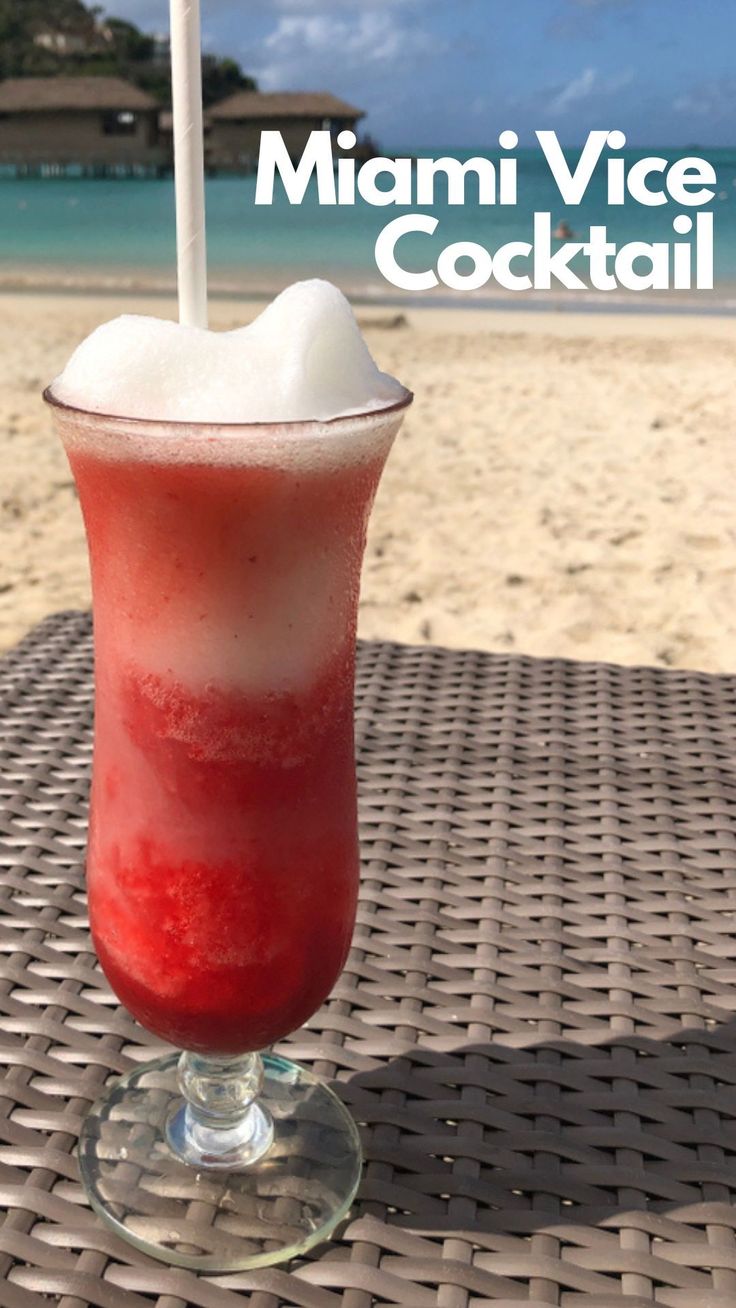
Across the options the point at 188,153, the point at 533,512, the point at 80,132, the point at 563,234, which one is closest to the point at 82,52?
the point at 80,132

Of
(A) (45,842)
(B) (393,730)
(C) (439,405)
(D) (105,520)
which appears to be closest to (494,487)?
(C) (439,405)

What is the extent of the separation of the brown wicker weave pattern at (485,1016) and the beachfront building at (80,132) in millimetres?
37537

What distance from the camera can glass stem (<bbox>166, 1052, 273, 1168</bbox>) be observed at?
104 centimetres

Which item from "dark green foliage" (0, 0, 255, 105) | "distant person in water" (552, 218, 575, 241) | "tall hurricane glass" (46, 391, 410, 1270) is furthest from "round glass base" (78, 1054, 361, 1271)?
"dark green foliage" (0, 0, 255, 105)

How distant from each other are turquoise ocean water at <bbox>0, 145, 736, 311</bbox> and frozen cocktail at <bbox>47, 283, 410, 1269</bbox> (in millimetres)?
12290

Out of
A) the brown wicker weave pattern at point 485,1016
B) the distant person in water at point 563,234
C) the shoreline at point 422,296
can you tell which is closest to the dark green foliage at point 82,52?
the distant person in water at point 563,234

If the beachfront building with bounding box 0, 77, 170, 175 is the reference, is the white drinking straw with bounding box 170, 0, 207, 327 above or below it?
below

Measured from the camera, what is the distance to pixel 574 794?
1466 mm

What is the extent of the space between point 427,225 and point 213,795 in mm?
21776

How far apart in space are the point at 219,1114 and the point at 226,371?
0.57 metres

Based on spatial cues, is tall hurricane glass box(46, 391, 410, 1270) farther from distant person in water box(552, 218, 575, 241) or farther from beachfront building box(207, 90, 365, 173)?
beachfront building box(207, 90, 365, 173)

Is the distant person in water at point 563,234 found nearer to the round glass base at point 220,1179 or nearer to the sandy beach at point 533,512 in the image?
the sandy beach at point 533,512

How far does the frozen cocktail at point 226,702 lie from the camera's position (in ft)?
2.68

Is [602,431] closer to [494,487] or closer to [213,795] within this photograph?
[494,487]
